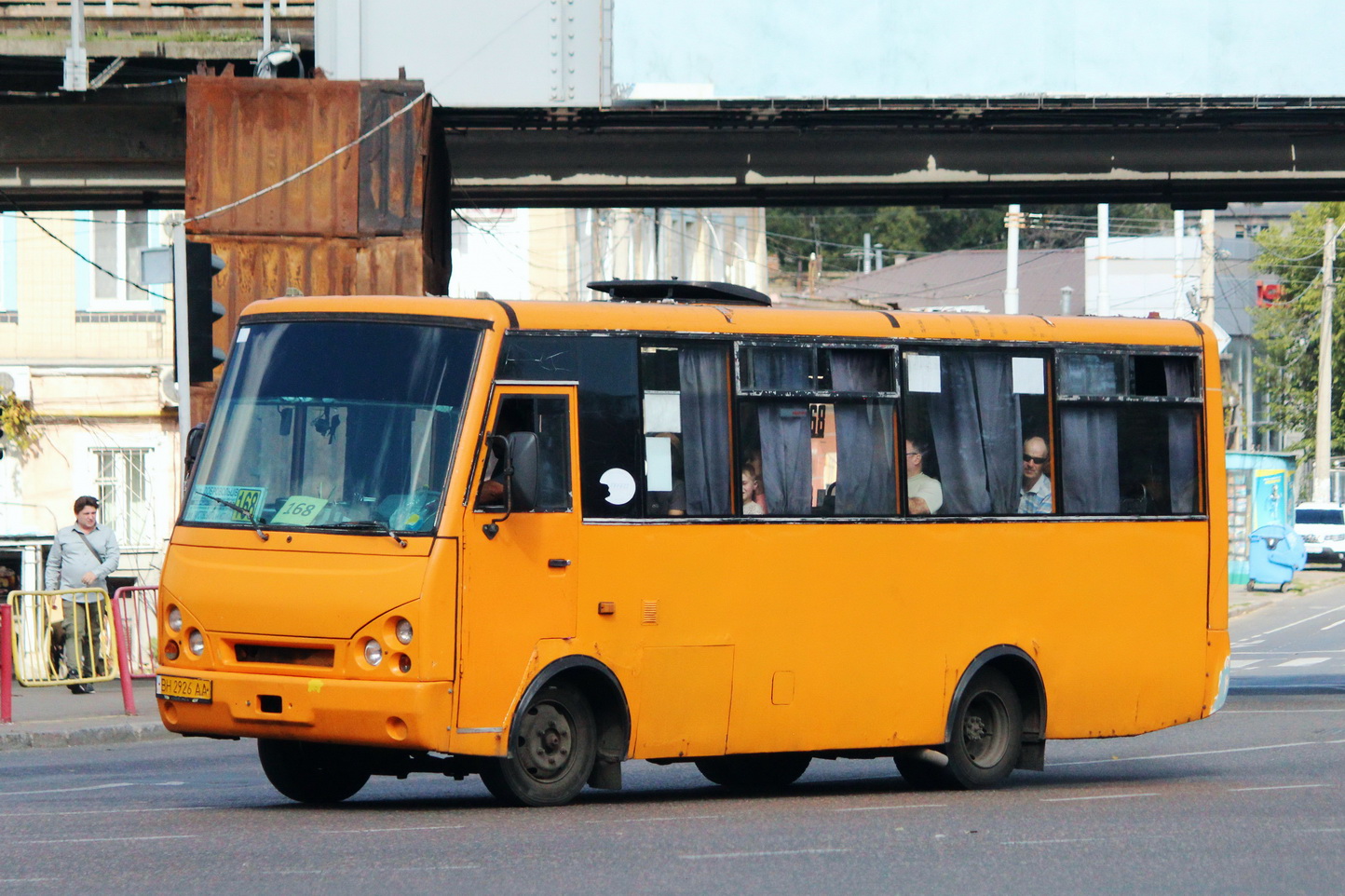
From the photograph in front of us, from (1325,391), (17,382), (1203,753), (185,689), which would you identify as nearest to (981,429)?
(1203,753)

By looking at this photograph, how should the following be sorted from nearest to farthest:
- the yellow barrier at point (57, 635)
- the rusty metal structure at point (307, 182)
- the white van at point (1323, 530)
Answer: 1. the yellow barrier at point (57, 635)
2. the rusty metal structure at point (307, 182)
3. the white van at point (1323, 530)

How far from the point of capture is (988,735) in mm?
13242

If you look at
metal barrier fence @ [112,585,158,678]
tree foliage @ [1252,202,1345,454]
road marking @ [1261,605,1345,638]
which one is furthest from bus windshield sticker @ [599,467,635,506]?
tree foliage @ [1252,202,1345,454]

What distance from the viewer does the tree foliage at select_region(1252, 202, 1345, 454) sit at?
73750 millimetres

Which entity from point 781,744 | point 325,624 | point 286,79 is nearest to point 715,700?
point 781,744

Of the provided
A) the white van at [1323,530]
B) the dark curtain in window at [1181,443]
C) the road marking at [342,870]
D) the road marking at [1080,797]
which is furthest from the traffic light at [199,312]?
the white van at [1323,530]

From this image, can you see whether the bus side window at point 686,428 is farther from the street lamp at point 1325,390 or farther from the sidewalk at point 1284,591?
the street lamp at point 1325,390

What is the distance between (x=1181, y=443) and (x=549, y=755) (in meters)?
5.29

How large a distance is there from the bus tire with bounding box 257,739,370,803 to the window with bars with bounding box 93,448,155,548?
70.3ft

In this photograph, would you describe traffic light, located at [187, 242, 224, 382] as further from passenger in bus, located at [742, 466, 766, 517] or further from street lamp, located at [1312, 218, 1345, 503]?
street lamp, located at [1312, 218, 1345, 503]

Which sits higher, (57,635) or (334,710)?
(334,710)

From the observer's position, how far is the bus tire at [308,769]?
1150 centimetres

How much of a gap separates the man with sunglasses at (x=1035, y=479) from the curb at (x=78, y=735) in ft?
22.6

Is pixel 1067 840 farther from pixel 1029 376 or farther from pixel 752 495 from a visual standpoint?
pixel 1029 376
